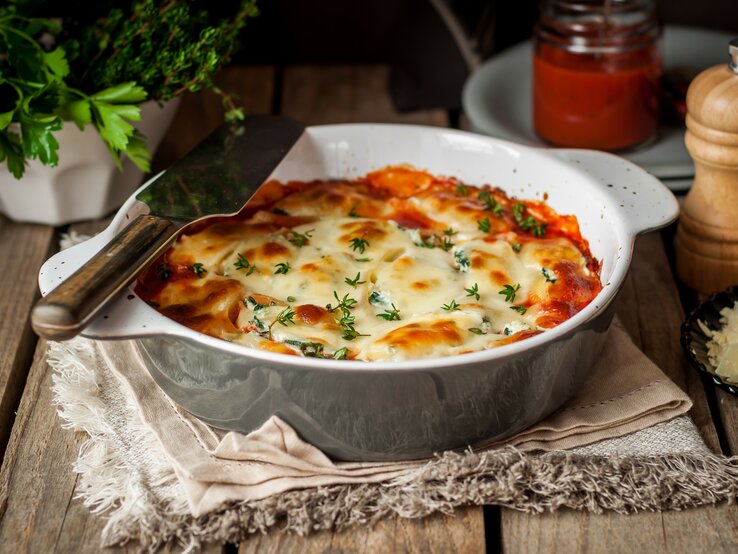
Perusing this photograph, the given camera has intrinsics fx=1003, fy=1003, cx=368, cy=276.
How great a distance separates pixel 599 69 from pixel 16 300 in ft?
5.15

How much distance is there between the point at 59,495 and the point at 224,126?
0.96 metres

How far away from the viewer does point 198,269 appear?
198 cm

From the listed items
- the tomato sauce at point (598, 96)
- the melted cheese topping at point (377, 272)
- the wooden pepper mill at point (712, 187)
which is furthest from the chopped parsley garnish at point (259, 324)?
the tomato sauce at point (598, 96)

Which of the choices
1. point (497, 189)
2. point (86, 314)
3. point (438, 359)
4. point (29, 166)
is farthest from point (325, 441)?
point (29, 166)

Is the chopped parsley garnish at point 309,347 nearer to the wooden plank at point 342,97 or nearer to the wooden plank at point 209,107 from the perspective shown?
the wooden plank at point 209,107

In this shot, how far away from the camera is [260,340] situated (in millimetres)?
1758

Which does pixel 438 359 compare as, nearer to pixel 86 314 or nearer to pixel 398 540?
pixel 398 540

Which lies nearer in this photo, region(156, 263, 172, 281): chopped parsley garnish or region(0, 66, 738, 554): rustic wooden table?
region(0, 66, 738, 554): rustic wooden table

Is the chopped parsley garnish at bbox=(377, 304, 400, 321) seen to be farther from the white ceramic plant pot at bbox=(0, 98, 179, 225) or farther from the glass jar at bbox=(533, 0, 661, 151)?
the glass jar at bbox=(533, 0, 661, 151)

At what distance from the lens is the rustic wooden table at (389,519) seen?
1589mm

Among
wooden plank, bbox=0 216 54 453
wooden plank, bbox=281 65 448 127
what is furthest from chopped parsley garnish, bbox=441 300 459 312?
wooden plank, bbox=281 65 448 127

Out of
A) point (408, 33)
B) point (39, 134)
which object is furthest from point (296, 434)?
point (408, 33)

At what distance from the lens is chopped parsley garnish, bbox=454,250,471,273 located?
1979 millimetres

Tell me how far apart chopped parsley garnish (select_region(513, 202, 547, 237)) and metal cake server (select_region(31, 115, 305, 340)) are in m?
0.52
